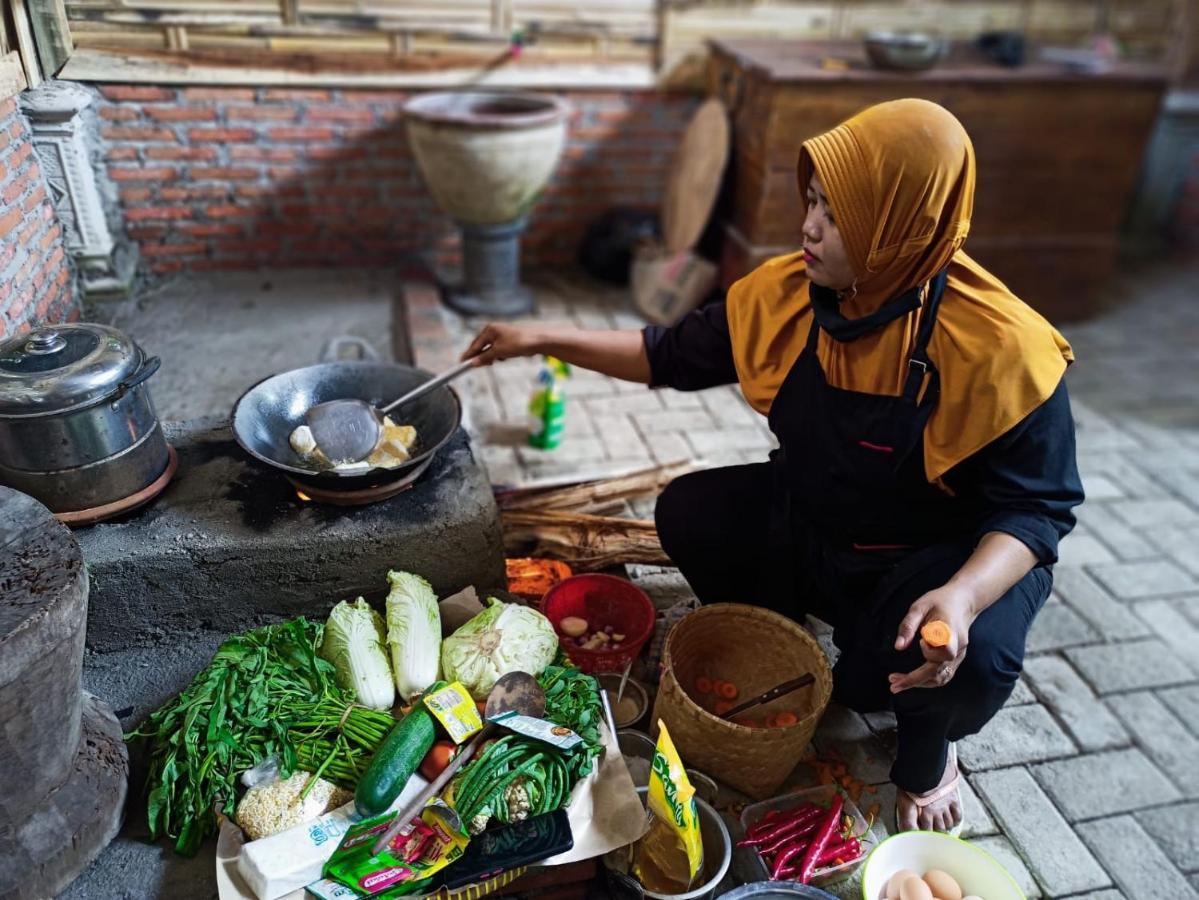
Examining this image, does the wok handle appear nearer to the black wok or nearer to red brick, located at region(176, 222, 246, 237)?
the black wok

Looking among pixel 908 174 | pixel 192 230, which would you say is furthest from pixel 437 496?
pixel 192 230

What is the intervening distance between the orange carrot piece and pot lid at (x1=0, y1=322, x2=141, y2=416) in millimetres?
2084

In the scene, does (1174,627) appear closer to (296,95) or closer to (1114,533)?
(1114,533)

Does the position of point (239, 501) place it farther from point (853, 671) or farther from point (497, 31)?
point (497, 31)

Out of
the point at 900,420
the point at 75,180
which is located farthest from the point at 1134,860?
the point at 75,180

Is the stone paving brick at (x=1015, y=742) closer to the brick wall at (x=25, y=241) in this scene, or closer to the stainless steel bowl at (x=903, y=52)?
the brick wall at (x=25, y=241)

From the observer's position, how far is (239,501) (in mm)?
2631

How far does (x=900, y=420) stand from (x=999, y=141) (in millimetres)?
3616

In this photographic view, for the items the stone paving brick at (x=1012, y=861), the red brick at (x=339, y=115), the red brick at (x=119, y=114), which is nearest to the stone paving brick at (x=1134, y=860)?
the stone paving brick at (x=1012, y=861)

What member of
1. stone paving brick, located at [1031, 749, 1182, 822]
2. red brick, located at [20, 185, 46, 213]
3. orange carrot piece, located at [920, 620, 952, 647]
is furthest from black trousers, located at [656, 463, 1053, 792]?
red brick, located at [20, 185, 46, 213]

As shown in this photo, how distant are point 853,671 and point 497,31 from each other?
→ 4.07 m

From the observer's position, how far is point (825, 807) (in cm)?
239

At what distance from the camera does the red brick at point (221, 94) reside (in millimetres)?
4602

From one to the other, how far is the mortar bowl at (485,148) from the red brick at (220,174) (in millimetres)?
961
